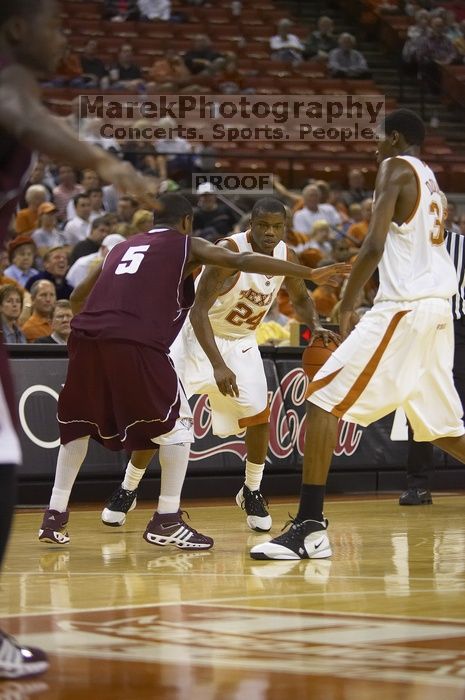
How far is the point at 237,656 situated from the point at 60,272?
8706mm

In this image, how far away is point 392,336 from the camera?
666 cm

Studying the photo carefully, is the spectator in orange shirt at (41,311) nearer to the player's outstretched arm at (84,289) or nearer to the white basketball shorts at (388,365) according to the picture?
the player's outstretched arm at (84,289)

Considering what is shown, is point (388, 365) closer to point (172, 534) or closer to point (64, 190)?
point (172, 534)

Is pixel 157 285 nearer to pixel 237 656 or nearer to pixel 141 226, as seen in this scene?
pixel 237 656

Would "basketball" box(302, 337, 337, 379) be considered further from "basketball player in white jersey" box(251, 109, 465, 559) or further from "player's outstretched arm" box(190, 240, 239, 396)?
"basketball player in white jersey" box(251, 109, 465, 559)

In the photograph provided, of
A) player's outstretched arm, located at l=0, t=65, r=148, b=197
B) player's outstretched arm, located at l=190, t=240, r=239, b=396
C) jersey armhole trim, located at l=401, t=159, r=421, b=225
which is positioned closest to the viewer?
player's outstretched arm, located at l=0, t=65, r=148, b=197

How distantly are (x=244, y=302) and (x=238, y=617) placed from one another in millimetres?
3829

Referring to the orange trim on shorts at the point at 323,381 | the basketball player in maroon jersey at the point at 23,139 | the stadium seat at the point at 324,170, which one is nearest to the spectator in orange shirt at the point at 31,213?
the stadium seat at the point at 324,170

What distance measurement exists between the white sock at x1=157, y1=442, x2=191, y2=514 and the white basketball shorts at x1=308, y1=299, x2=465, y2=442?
3.16ft

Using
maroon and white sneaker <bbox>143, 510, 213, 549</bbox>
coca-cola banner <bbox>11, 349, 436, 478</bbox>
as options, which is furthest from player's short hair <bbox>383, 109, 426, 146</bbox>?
coca-cola banner <bbox>11, 349, 436, 478</bbox>

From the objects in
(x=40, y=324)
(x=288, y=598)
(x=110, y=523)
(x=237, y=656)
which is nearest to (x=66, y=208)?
(x=40, y=324)

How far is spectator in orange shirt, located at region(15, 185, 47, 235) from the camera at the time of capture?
47.3ft

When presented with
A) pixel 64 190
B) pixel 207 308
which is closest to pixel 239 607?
pixel 207 308

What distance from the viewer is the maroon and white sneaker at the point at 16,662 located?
12.3ft
